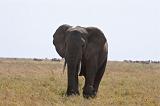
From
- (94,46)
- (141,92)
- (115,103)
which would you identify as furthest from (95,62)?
(141,92)

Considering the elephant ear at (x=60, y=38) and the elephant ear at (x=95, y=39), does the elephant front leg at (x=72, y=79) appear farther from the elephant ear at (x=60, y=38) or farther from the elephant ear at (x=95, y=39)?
the elephant ear at (x=60, y=38)

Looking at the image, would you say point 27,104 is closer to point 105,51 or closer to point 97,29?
point 97,29

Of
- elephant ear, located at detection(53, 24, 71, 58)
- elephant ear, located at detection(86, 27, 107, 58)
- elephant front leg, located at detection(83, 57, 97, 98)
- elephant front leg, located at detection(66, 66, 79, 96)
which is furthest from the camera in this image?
elephant ear, located at detection(53, 24, 71, 58)

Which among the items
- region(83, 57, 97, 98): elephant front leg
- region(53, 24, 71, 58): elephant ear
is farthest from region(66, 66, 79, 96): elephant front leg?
region(53, 24, 71, 58): elephant ear

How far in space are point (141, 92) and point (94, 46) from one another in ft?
12.9

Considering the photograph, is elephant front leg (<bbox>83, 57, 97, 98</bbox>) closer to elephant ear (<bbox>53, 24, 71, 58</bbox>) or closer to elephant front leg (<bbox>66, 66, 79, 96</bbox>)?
elephant front leg (<bbox>66, 66, 79, 96</bbox>)

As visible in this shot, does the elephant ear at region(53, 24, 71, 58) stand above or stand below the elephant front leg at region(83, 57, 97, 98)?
above

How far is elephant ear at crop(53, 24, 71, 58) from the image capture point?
17453mm

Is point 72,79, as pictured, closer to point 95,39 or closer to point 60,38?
point 95,39

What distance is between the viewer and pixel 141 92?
20.2 m

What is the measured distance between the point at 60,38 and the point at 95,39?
120cm

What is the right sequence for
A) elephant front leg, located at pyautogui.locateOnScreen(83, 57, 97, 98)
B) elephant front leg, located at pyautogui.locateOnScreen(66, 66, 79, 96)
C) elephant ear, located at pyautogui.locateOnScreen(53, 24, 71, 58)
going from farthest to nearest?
elephant ear, located at pyautogui.locateOnScreen(53, 24, 71, 58) → elephant front leg, located at pyautogui.locateOnScreen(83, 57, 97, 98) → elephant front leg, located at pyautogui.locateOnScreen(66, 66, 79, 96)

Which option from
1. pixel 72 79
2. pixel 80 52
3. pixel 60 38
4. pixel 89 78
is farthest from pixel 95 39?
pixel 72 79

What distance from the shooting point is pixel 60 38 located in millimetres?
17688
